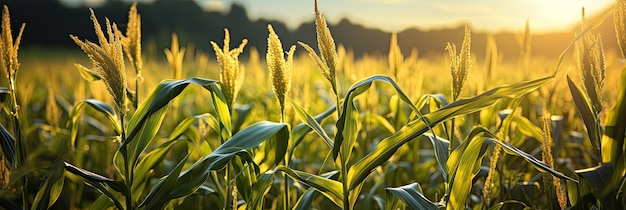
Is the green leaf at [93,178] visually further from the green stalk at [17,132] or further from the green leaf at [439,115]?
the green leaf at [439,115]

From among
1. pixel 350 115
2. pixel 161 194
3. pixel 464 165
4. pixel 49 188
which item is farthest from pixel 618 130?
pixel 49 188

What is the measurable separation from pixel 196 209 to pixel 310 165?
0.86m

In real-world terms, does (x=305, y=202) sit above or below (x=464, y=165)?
below

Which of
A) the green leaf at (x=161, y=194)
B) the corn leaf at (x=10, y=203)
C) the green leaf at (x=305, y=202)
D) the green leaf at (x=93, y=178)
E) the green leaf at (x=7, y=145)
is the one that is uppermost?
the green leaf at (x=7, y=145)

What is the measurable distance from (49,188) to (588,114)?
1558 mm

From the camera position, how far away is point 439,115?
160 cm

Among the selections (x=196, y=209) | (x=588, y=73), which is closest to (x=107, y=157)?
(x=196, y=209)

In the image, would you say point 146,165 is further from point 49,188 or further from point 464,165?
point 464,165

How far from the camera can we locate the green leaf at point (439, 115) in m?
1.57

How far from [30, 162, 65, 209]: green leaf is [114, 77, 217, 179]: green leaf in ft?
0.56

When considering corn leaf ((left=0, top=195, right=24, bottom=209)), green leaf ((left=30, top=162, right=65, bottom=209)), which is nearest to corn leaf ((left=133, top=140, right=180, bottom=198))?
green leaf ((left=30, top=162, right=65, bottom=209))

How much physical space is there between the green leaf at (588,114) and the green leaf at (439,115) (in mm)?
181

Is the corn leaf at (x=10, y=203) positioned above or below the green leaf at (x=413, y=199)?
below

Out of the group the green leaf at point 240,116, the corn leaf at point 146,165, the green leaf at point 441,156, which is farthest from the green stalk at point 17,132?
the green leaf at point 441,156
